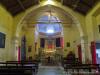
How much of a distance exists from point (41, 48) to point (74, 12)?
13921 mm

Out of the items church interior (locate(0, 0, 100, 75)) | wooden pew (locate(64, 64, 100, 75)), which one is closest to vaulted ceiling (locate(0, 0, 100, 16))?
church interior (locate(0, 0, 100, 75))

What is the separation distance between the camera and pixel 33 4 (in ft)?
57.8

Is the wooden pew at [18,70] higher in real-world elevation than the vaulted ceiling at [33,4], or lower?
lower

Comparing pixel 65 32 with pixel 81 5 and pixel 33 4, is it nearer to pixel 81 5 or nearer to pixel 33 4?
pixel 33 4

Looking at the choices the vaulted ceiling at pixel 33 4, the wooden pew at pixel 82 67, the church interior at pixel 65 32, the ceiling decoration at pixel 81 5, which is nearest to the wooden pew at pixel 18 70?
the church interior at pixel 65 32

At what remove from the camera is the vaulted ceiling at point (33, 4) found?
1484 cm

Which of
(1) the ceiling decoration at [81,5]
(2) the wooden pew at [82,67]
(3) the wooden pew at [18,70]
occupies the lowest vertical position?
(2) the wooden pew at [82,67]

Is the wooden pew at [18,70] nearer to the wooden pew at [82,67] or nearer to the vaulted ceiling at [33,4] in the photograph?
the wooden pew at [82,67]

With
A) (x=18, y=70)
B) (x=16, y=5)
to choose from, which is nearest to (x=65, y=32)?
(x=16, y=5)

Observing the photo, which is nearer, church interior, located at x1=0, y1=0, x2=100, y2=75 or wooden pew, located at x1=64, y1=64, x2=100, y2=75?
wooden pew, located at x1=64, y1=64, x2=100, y2=75

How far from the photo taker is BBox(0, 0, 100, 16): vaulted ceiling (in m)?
14.8

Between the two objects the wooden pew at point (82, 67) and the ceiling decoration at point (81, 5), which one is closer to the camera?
the wooden pew at point (82, 67)

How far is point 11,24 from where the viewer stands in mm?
17688

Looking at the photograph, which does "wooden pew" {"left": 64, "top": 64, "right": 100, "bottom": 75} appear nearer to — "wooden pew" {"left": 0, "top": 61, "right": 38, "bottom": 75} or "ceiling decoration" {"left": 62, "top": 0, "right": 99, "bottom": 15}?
"wooden pew" {"left": 0, "top": 61, "right": 38, "bottom": 75}
